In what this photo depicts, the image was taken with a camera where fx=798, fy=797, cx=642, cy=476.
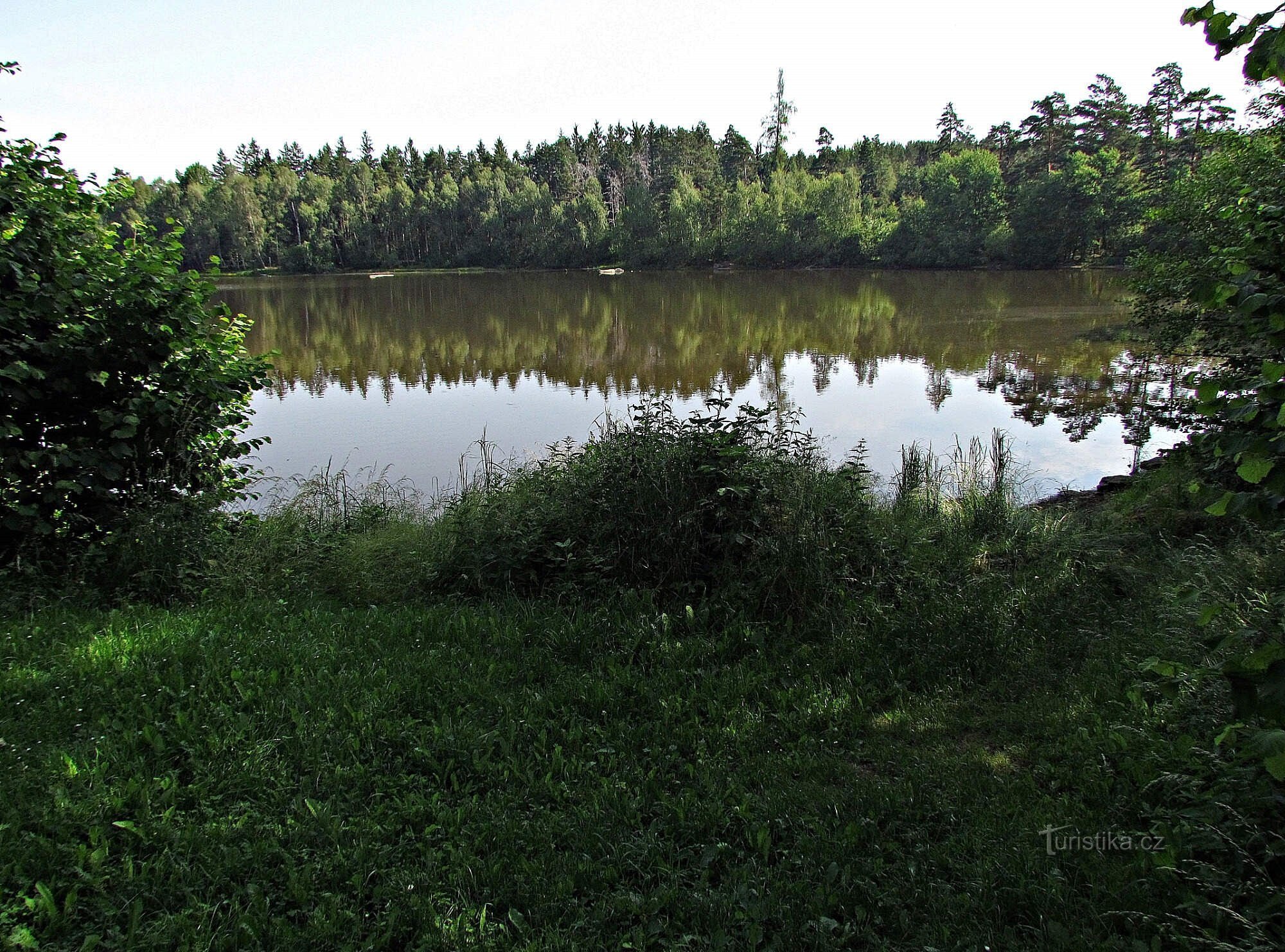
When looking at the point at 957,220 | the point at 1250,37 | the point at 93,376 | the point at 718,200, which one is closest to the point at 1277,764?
the point at 1250,37

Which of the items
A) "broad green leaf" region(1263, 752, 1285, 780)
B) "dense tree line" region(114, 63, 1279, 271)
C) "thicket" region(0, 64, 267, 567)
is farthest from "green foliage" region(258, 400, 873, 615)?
"dense tree line" region(114, 63, 1279, 271)

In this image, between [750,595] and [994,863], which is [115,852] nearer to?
[994,863]

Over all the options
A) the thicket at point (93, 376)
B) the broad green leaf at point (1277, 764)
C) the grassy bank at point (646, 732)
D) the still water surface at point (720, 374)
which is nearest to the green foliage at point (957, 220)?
the still water surface at point (720, 374)

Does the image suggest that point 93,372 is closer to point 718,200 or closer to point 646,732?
point 646,732

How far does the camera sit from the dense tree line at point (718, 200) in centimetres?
5556

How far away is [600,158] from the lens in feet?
352

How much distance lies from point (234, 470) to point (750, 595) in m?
4.73

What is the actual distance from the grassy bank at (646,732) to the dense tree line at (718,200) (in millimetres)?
52786

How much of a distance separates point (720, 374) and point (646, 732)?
54.4 feet

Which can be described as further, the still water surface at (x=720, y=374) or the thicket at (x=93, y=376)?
the still water surface at (x=720, y=374)

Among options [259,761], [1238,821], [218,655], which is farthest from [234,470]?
[1238,821]

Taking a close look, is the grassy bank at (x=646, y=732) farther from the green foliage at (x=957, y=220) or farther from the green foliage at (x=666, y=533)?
the green foliage at (x=957, y=220)

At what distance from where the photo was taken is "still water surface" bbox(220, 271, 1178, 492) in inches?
555

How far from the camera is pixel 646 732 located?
13.3ft
